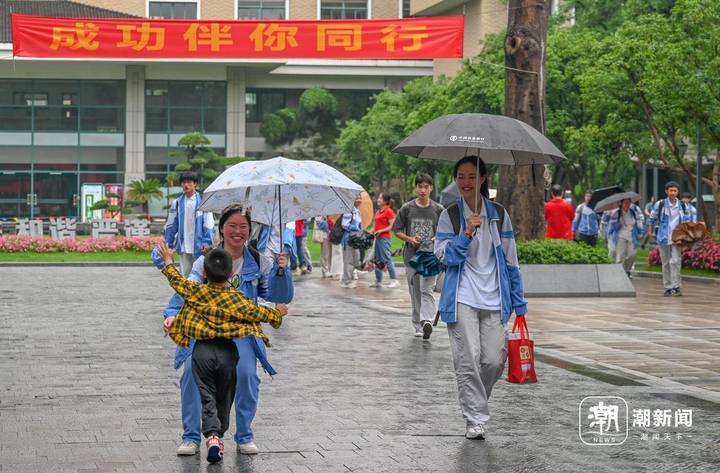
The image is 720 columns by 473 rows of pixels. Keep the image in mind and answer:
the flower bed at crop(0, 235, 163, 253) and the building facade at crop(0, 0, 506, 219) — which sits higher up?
the building facade at crop(0, 0, 506, 219)

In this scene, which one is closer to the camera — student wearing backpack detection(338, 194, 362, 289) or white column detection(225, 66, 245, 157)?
student wearing backpack detection(338, 194, 362, 289)

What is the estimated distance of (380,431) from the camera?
27.9ft

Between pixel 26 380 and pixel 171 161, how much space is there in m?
51.5

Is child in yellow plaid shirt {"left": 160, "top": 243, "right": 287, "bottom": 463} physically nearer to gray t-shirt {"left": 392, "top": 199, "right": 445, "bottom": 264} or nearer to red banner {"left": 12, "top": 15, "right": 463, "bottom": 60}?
gray t-shirt {"left": 392, "top": 199, "right": 445, "bottom": 264}

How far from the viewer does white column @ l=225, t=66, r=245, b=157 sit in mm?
63000

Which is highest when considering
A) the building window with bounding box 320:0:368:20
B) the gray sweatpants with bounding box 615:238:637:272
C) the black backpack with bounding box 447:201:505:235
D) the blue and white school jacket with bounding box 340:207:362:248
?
the building window with bounding box 320:0:368:20

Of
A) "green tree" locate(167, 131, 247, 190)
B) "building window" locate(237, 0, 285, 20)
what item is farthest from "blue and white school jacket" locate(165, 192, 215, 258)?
"building window" locate(237, 0, 285, 20)

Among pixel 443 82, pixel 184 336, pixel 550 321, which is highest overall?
pixel 443 82

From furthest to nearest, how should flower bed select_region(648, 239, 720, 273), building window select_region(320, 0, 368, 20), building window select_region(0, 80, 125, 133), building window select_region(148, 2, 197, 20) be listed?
building window select_region(320, 0, 368, 20) < building window select_region(148, 2, 197, 20) < building window select_region(0, 80, 125, 133) < flower bed select_region(648, 239, 720, 273)

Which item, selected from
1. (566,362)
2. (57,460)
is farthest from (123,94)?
(57,460)

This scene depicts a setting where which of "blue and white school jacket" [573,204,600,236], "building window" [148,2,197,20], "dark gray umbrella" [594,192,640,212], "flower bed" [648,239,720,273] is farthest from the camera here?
"building window" [148,2,197,20]

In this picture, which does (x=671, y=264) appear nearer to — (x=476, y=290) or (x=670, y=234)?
(x=670, y=234)

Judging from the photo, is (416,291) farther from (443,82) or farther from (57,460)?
(443,82)

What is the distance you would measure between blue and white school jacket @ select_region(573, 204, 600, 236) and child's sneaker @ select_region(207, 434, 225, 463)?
845 inches
